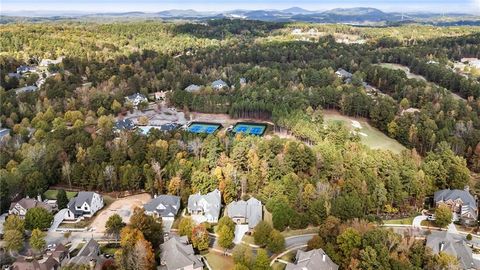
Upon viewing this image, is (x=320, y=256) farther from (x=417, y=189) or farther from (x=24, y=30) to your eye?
(x=24, y=30)

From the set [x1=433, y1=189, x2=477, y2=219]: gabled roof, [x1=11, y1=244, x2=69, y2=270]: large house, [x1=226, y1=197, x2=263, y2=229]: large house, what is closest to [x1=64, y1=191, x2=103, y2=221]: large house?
[x1=11, y1=244, x2=69, y2=270]: large house

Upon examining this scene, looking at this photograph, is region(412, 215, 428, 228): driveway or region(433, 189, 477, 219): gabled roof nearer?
region(412, 215, 428, 228): driveway

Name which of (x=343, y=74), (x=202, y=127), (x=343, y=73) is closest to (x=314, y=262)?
(x=202, y=127)

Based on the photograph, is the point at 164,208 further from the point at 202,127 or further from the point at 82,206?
the point at 202,127

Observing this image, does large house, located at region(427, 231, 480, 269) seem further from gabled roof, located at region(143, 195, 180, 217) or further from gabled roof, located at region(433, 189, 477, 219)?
gabled roof, located at region(143, 195, 180, 217)

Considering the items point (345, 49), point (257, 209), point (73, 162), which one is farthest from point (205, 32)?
point (257, 209)

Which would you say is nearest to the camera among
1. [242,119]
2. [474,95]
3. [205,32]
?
[242,119]
